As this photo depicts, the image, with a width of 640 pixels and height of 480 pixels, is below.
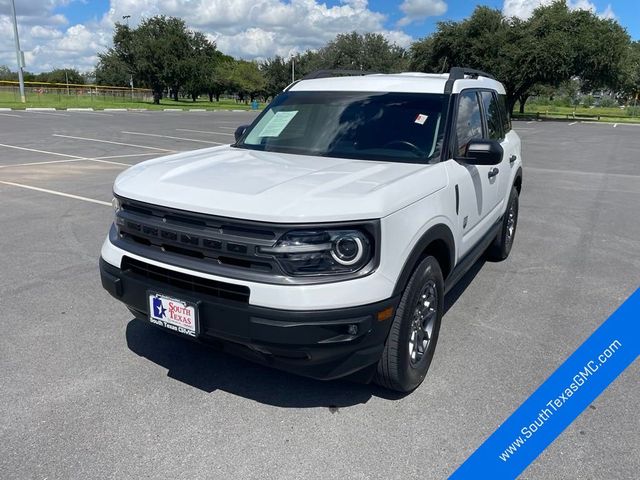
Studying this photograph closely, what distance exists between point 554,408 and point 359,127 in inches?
88.6

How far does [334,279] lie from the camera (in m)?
2.45

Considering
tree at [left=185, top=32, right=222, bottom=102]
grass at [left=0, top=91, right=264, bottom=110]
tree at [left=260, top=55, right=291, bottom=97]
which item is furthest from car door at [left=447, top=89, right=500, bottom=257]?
tree at [left=260, top=55, right=291, bottom=97]

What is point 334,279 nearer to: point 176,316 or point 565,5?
point 176,316

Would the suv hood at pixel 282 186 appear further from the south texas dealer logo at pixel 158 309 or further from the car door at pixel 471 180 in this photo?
the south texas dealer logo at pixel 158 309

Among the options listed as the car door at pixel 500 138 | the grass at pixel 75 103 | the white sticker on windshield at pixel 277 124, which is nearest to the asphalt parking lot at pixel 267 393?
the car door at pixel 500 138

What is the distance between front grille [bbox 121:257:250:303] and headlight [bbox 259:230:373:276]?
9.8 inches

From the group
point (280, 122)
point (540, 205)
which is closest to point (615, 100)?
point (540, 205)

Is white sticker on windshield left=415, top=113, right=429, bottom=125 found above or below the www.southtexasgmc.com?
above

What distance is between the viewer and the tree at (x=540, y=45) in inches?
1625

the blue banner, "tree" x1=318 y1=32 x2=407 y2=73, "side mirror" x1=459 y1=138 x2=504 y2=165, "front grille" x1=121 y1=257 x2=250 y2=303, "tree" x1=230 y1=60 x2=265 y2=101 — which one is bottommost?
the blue banner

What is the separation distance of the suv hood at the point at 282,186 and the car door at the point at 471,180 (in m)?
0.35

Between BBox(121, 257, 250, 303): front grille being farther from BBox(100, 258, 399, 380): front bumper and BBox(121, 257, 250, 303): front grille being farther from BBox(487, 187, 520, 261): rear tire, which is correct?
BBox(487, 187, 520, 261): rear tire

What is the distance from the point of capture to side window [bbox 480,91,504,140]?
4720 millimetres

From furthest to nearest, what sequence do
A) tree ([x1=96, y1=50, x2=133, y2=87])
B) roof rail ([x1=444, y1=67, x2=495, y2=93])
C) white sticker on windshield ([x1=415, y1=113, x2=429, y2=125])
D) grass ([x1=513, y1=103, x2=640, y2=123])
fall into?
tree ([x1=96, y1=50, x2=133, y2=87]), grass ([x1=513, y1=103, x2=640, y2=123]), roof rail ([x1=444, y1=67, x2=495, y2=93]), white sticker on windshield ([x1=415, y1=113, x2=429, y2=125])
